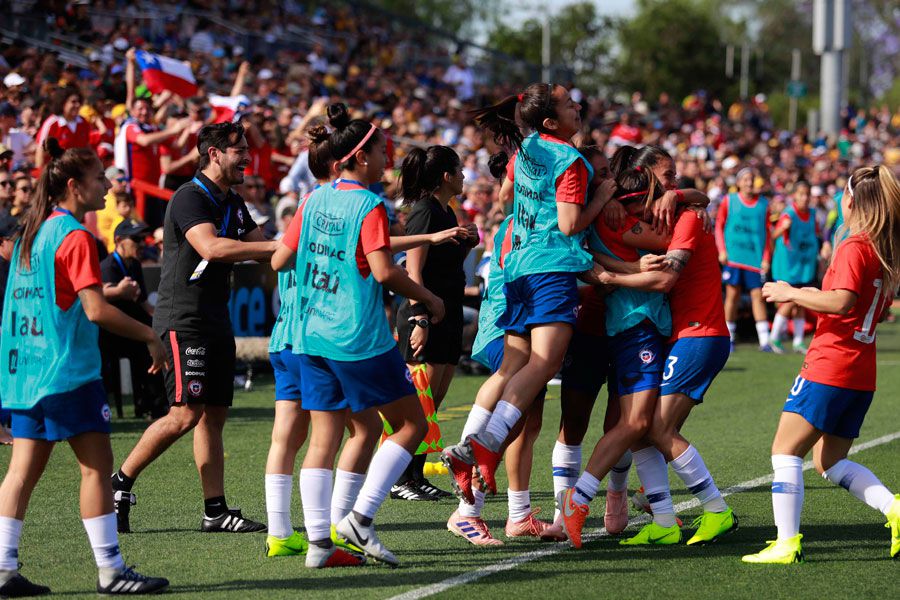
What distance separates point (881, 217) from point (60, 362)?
372 centimetres

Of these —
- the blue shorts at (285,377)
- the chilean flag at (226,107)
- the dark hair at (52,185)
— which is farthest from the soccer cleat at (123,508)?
the chilean flag at (226,107)

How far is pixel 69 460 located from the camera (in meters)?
9.09

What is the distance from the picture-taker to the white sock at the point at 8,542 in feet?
17.8

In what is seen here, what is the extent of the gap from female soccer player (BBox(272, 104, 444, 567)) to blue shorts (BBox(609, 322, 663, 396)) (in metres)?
0.98

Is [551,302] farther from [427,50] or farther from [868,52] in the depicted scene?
[868,52]

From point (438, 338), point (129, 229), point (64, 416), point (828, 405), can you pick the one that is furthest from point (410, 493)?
point (129, 229)

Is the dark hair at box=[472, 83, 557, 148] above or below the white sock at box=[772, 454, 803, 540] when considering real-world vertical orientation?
above

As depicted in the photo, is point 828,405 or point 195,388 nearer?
point 828,405

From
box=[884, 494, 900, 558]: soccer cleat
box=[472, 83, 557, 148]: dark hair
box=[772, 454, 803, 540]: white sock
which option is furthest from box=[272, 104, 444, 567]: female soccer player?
box=[884, 494, 900, 558]: soccer cleat

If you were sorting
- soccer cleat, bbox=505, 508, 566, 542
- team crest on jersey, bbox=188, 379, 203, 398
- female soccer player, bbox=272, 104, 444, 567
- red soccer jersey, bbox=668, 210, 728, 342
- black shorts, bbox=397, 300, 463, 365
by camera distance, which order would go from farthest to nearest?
black shorts, bbox=397, 300, 463, 365
team crest on jersey, bbox=188, 379, 203, 398
soccer cleat, bbox=505, 508, 566, 542
red soccer jersey, bbox=668, 210, 728, 342
female soccer player, bbox=272, 104, 444, 567

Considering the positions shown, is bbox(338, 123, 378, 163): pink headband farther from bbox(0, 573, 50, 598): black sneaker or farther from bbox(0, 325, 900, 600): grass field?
bbox(0, 573, 50, 598): black sneaker

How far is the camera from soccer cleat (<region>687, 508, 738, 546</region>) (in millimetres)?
6477

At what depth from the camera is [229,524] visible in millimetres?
6848

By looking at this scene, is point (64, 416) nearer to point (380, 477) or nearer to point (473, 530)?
point (380, 477)
